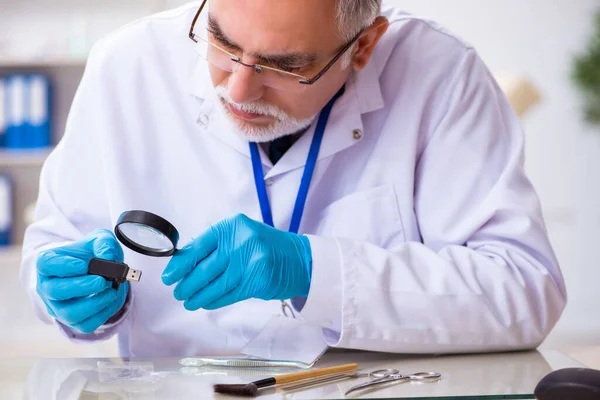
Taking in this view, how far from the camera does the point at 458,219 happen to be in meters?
1.53

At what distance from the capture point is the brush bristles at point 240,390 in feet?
3.27

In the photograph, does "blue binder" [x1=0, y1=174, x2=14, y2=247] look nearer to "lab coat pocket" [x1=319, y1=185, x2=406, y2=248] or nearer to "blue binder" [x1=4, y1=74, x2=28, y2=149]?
"blue binder" [x1=4, y1=74, x2=28, y2=149]

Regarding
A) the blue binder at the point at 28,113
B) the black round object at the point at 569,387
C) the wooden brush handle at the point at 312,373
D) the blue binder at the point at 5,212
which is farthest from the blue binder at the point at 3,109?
the black round object at the point at 569,387

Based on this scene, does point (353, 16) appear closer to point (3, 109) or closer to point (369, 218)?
→ point (369, 218)

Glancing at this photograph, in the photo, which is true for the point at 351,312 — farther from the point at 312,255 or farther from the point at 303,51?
the point at 303,51

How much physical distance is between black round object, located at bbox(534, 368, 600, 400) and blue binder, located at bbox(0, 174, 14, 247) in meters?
3.40

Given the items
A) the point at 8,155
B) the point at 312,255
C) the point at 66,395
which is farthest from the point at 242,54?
the point at 8,155

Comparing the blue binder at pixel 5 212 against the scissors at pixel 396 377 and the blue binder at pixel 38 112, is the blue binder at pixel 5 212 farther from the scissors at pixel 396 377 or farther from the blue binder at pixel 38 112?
the scissors at pixel 396 377

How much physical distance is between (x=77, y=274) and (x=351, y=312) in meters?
0.46

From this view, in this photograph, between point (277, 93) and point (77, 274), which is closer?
point (77, 274)

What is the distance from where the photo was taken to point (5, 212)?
385 cm

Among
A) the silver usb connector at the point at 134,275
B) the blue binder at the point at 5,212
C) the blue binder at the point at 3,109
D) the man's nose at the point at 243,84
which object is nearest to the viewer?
the silver usb connector at the point at 134,275

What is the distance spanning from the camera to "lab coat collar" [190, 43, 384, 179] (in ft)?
5.15

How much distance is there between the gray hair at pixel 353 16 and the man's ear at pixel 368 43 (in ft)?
0.10
